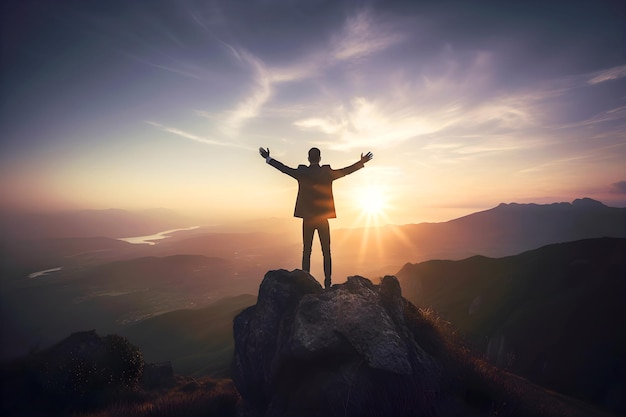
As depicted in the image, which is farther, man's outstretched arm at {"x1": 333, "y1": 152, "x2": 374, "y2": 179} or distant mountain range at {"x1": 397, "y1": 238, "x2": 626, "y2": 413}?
distant mountain range at {"x1": 397, "y1": 238, "x2": 626, "y2": 413}

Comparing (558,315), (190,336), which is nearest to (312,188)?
(558,315)

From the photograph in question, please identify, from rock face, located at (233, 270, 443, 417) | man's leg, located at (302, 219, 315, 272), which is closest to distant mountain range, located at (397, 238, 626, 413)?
man's leg, located at (302, 219, 315, 272)

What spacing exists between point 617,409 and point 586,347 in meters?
6.93

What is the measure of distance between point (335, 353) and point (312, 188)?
178 inches

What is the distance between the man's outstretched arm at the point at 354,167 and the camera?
8.85 metres

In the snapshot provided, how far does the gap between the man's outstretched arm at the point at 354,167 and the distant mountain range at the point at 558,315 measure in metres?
12.4

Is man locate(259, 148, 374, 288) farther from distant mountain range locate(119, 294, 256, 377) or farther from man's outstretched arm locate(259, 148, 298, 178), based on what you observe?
distant mountain range locate(119, 294, 256, 377)

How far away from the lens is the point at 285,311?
296 inches

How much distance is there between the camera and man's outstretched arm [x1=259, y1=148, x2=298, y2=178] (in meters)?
8.53

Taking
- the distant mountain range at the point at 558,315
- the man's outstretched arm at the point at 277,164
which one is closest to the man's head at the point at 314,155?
the man's outstretched arm at the point at 277,164

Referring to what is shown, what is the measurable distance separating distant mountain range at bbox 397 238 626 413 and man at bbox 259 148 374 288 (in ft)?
39.5

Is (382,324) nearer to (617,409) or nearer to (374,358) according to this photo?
(374,358)

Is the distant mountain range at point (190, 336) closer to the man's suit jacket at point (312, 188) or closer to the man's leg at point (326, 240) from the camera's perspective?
the man's leg at point (326, 240)

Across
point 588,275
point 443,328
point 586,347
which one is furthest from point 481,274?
point 443,328
